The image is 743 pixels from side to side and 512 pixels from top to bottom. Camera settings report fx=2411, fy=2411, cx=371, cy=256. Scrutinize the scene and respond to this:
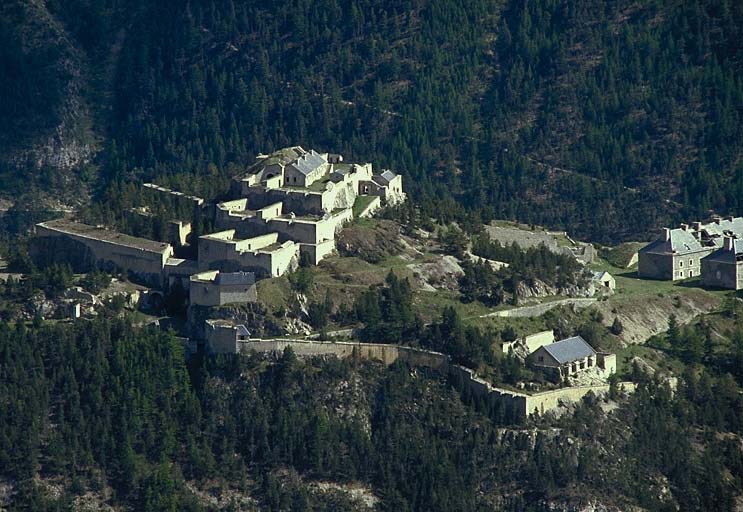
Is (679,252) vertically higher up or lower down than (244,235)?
lower down

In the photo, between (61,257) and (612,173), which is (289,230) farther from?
(612,173)

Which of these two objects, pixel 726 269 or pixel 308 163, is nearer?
pixel 726 269

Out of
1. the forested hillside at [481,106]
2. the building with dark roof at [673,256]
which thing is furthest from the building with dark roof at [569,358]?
the forested hillside at [481,106]

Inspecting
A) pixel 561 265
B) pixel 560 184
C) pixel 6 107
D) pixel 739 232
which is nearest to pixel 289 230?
pixel 561 265

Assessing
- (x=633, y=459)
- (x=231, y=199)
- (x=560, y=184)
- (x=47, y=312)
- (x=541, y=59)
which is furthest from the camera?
(x=541, y=59)

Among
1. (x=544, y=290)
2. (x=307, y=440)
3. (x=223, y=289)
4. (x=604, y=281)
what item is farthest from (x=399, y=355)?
(x=604, y=281)

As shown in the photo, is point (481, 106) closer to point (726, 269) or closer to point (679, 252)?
point (679, 252)

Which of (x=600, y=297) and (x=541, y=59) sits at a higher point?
(x=541, y=59)
